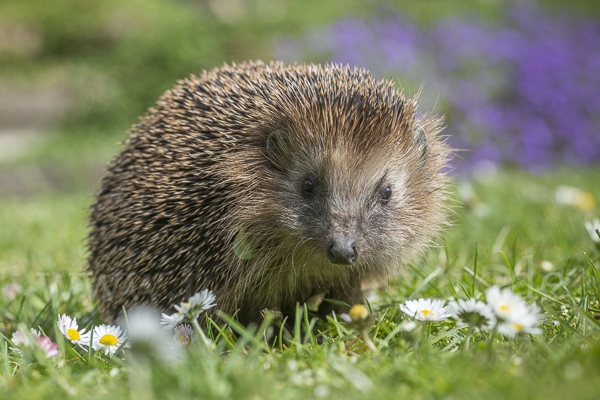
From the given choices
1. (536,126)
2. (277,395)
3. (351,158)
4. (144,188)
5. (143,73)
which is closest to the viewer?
(277,395)

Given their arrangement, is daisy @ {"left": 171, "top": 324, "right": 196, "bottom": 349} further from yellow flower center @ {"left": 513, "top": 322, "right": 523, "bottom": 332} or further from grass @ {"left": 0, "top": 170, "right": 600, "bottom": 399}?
yellow flower center @ {"left": 513, "top": 322, "right": 523, "bottom": 332}

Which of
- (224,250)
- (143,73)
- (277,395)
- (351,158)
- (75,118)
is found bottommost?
(75,118)

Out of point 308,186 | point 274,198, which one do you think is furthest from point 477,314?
point 274,198

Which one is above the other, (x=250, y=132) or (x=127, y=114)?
(x=250, y=132)

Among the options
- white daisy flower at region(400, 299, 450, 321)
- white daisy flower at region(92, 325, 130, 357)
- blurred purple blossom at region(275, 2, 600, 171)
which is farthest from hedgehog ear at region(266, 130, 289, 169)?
blurred purple blossom at region(275, 2, 600, 171)

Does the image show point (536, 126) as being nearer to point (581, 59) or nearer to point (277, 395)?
point (581, 59)

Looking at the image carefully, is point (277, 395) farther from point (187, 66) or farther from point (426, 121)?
point (187, 66)

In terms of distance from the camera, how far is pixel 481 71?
11703 millimetres

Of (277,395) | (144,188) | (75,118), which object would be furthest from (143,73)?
(277,395)

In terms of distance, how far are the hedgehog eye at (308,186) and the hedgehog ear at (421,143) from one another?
0.73 meters

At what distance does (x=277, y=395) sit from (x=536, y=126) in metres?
10.8

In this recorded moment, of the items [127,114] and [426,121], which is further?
[127,114]

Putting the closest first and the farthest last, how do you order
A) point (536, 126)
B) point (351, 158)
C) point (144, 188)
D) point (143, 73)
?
point (351, 158)
point (144, 188)
point (536, 126)
point (143, 73)

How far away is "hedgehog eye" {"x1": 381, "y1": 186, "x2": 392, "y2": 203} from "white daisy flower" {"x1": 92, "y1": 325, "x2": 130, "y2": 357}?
1.56 metres
